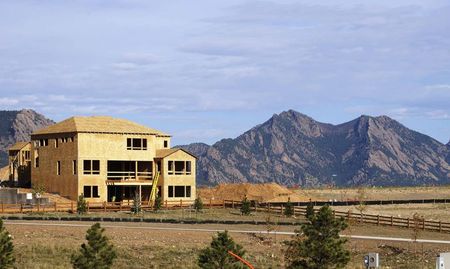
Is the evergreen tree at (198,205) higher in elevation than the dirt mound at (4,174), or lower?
lower

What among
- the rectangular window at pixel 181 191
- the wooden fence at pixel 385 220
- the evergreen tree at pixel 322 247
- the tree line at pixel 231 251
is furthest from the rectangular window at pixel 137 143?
the evergreen tree at pixel 322 247

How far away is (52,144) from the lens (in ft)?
276

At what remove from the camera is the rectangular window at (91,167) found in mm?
80312

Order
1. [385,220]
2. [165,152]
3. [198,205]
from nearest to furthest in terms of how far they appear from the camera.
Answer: [385,220] < [198,205] < [165,152]

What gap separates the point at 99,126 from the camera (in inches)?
3250

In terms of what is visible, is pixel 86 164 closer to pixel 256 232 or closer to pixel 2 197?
pixel 2 197

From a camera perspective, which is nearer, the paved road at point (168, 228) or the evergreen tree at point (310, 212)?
the evergreen tree at point (310, 212)

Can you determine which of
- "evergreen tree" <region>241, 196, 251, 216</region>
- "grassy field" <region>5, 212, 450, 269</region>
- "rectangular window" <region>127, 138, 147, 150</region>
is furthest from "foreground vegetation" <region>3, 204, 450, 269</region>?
"rectangular window" <region>127, 138, 147, 150</region>

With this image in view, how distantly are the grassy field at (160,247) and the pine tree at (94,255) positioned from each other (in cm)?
633

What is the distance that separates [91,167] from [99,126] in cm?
446

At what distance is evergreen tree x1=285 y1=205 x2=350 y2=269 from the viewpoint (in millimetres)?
38625

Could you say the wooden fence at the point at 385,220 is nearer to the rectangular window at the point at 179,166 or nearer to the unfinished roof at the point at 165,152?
the unfinished roof at the point at 165,152

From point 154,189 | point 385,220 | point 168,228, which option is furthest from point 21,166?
point 385,220

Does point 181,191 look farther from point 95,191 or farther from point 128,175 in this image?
point 95,191
